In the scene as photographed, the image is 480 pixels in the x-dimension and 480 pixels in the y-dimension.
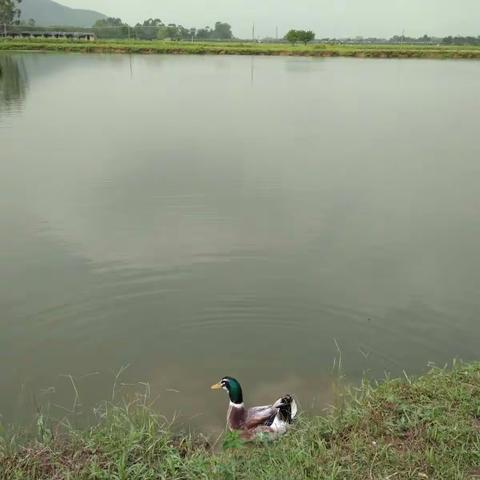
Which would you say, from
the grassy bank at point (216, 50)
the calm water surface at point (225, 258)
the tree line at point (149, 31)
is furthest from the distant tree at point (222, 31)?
the calm water surface at point (225, 258)

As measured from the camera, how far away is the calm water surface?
536 centimetres

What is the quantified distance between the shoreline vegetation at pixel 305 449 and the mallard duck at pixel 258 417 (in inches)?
6.2

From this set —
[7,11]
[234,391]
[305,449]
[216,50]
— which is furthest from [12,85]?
[7,11]

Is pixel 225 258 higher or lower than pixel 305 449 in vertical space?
lower

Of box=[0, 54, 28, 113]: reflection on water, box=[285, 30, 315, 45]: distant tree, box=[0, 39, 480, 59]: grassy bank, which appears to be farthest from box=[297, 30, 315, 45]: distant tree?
box=[0, 54, 28, 113]: reflection on water

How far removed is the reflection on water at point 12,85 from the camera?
772 inches

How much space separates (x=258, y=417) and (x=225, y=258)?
3369 mm

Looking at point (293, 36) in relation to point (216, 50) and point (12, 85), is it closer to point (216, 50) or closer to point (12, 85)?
point (216, 50)

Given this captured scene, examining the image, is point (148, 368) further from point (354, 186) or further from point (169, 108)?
point (169, 108)

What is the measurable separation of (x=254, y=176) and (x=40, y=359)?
254 inches

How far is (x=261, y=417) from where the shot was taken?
14.1 ft

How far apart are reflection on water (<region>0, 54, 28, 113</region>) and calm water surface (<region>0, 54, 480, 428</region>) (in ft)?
15.6

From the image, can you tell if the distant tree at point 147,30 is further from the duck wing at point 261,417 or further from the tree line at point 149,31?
the duck wing at point 261,417

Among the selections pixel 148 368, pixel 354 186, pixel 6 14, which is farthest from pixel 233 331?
pixel 6 14
